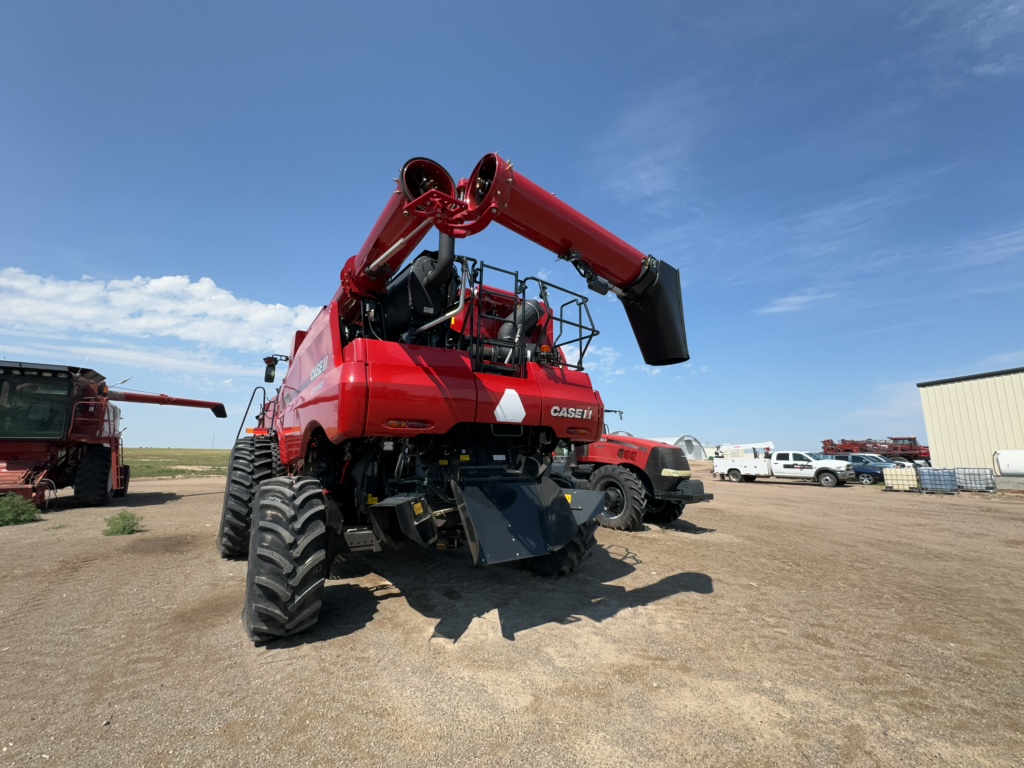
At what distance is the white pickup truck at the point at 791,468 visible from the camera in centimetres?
2472

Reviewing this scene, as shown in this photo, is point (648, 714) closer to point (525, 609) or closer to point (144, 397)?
point (525, 609)

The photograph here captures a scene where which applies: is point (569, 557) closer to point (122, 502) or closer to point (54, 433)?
point (54, 433)

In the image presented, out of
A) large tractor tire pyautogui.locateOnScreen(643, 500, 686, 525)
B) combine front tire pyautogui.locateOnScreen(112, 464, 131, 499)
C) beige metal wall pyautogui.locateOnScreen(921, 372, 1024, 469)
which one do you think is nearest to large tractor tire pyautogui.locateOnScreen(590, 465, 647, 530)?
large tractor tire pyautogui.locateOnScreen(643, 500, 686, 525)

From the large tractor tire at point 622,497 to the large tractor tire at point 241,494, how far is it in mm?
5521

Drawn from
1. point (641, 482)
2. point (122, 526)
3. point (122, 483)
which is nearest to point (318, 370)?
point (122, 526)

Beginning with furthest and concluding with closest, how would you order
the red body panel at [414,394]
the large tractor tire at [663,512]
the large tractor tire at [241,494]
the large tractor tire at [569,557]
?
the large tractor tire at [663,512] → the large tractor tire at [241,494] → the large tractor tire at [569,557] → the red body panel at [414,394]

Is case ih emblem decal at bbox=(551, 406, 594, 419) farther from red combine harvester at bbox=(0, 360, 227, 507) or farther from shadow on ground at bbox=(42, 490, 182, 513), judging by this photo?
shadow on ground at bbox=(42, 490, 182, 513)

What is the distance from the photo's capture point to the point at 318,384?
15.1ft

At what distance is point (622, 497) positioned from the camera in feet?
30.5

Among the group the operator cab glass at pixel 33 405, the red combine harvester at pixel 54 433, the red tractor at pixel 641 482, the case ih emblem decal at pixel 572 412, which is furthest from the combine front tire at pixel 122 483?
the case ih emblem decal at pixel 572 412

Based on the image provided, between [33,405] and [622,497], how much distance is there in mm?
13349

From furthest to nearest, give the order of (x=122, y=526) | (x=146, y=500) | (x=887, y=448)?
(x=887, y=448) → (x=146, y=500) → (x=122, y=526)

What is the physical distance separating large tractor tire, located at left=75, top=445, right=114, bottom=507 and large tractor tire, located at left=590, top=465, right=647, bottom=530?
12.0 m

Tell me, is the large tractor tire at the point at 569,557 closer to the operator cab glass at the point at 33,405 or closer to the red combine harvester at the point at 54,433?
the red combine harvester at the point at 54,433
